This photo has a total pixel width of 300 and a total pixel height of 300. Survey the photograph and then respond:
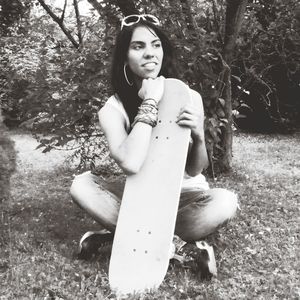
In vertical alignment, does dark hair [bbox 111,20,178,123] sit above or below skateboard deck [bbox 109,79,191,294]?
above

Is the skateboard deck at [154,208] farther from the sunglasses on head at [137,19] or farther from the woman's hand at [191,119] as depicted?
the sunglasses on head at [137,19]

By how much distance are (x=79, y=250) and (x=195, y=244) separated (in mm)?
742

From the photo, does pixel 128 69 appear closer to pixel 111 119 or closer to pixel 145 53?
pixel 145 53

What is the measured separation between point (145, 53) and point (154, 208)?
930 millimetres

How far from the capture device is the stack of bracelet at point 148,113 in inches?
108

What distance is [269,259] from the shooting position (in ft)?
10.8

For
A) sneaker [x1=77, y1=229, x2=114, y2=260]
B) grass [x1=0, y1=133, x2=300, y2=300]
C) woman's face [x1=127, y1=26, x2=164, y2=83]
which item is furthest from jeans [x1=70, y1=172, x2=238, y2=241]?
woman's face [x1=127, y1=26, x2=164, y2=83]

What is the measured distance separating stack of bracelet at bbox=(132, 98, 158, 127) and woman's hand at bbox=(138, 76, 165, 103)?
4 cm

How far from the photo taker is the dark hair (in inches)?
122

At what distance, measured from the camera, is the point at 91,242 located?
10.4ft

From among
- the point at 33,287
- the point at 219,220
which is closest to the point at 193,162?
the point at 219,220

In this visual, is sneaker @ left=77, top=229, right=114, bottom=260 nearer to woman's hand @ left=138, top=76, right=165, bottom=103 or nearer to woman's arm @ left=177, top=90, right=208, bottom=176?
woman's arm @ left=177, top=90, right=208, bottom=176

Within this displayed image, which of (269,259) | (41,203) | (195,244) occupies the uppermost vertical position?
(195,244)

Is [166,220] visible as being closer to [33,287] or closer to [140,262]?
[140,262]
